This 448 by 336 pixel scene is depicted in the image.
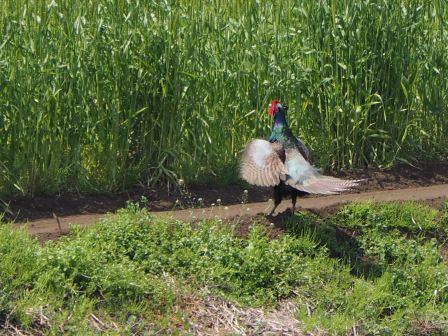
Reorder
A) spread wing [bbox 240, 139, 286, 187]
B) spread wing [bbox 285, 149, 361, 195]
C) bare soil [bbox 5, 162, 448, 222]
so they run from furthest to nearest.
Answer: bare soil [bbox 5, 162, 448, 222] < spread wing [bbox 240, 139, 286, 187] < spread wing [bbox 285, 149, 361, 195]

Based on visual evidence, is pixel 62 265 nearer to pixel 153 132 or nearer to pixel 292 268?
pixel 292 268

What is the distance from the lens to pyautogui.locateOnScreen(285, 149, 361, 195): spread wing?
A: 295 inches

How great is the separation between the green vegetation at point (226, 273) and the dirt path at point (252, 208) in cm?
29

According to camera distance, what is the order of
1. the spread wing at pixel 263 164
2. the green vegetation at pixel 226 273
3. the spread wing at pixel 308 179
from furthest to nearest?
the spread wing at pixel 263 164 → the spread wing at pixel 308 179 → the green vegetation at pixel 226 273

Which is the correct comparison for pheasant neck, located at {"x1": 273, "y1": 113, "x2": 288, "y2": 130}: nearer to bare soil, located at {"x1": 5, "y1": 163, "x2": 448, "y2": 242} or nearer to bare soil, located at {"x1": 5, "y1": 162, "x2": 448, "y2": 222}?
bare soil, located at {"x1": 5, "y1": 163, "x2": 448, "y2": 242}

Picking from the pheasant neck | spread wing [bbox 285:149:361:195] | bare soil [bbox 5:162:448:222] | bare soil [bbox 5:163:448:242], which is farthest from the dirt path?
the pheasant neck

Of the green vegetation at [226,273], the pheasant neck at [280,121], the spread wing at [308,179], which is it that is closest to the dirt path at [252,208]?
the green vegetation at [226,273]

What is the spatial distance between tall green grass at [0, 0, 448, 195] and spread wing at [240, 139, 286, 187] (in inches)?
42.7

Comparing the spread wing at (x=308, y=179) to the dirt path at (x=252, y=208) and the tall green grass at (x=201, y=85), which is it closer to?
the dirt path at (x=252, y=208)

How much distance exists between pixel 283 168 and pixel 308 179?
0.21 meters

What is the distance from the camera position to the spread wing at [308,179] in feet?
24.6

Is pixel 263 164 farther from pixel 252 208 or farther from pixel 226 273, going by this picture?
pixel 226 273

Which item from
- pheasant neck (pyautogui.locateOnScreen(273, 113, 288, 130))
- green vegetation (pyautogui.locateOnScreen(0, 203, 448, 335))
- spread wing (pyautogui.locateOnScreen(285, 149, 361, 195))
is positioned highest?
pheasant neck (pyautogui.locateOnScreen(273, 113, 288, 130))

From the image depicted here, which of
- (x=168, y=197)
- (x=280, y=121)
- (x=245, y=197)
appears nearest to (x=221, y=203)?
(x=245, y=197)
